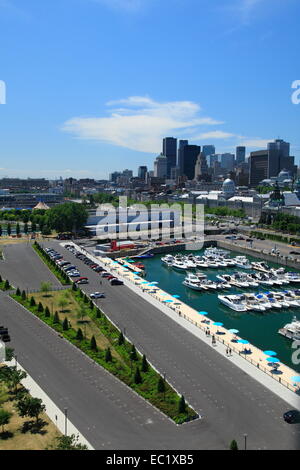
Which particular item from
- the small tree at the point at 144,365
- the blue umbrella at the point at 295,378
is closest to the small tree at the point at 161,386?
the small tree at the point at 144,365

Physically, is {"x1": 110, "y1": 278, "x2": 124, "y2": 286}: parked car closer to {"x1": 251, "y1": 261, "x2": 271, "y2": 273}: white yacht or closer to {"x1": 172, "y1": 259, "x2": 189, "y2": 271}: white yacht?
{"x1": 172, "y1": 259, "x2": 189, "y2": 271}: white yacht

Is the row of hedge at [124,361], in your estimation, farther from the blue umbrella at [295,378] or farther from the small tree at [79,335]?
the blue umbrella at [295,378]

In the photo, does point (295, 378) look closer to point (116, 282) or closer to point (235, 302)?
point (235, 302)

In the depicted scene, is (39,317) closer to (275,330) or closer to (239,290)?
(275,330)

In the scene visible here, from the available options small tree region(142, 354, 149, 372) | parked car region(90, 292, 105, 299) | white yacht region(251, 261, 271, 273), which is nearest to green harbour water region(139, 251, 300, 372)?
white yacht region(251, 261, 271, 273)
